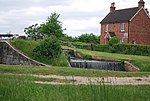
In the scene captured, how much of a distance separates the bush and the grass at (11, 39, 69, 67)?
14.4 inches

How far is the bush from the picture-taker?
3328 centimetres

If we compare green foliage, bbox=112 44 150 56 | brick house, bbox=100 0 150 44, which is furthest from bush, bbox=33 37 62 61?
brick house, bbox=100 0 150 44

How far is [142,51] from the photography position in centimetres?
4628

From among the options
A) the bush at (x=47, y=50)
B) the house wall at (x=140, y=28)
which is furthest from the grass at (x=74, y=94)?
the house wall at (x=140, y=28)

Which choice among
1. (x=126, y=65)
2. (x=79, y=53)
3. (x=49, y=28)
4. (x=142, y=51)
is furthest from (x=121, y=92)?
Result: (x=49, y=28)

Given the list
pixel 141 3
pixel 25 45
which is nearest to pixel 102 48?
pixel 141 3

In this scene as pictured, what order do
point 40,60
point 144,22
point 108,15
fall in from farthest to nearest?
point 108,15 < point 144,22 < point 40,60

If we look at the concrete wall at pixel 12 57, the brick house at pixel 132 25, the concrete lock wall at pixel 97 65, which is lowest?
the concrete lock wall at pixel 97 65

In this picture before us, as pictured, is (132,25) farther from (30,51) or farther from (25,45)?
(30,51)

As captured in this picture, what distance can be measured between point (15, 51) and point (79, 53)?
36.5 ft

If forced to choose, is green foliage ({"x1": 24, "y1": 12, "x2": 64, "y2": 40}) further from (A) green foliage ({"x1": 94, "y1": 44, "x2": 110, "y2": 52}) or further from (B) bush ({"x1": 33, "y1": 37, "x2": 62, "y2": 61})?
(B) bush ({"x1": 33, "y1": 37, "x2": 62, "y2": 61})

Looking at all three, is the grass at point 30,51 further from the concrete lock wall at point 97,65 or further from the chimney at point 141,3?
the chimney at point 141,3

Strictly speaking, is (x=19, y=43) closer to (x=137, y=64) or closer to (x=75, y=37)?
(x=137, y=64)

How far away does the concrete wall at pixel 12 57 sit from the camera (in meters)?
32.5
